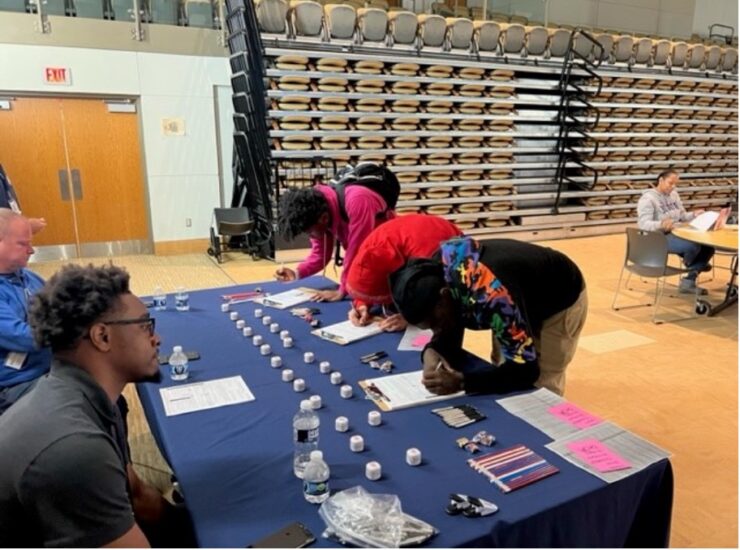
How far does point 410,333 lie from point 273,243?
5204 mm

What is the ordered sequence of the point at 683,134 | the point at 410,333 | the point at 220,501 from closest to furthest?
1. the point at 220,501
2. the point at 410,333
3. the point at 683,134

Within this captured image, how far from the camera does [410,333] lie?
264 cm

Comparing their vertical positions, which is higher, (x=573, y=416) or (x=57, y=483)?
(x=57, y=483)

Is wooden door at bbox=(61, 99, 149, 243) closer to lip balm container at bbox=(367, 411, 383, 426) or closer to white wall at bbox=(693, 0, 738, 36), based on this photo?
lip balm container at bbox=(367, 411, 383, 426)

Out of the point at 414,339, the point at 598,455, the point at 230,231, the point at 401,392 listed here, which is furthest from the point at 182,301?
the point at 230,231

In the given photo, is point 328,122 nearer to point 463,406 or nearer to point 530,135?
point 530,135

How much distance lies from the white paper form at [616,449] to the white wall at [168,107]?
7.51 m

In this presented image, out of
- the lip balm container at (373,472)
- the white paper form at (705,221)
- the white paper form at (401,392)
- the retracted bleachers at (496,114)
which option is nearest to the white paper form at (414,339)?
the white paper form at (401,392)

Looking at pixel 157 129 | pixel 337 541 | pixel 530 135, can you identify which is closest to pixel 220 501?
pixel 337 541

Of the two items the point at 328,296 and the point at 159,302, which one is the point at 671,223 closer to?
the point at 328,296

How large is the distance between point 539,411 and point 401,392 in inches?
19.2

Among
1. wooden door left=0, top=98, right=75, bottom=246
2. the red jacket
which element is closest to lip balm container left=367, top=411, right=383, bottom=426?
the red jacket

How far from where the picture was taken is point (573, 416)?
184 centimetres

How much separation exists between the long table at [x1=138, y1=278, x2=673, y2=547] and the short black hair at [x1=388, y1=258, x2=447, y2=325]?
344 mm
